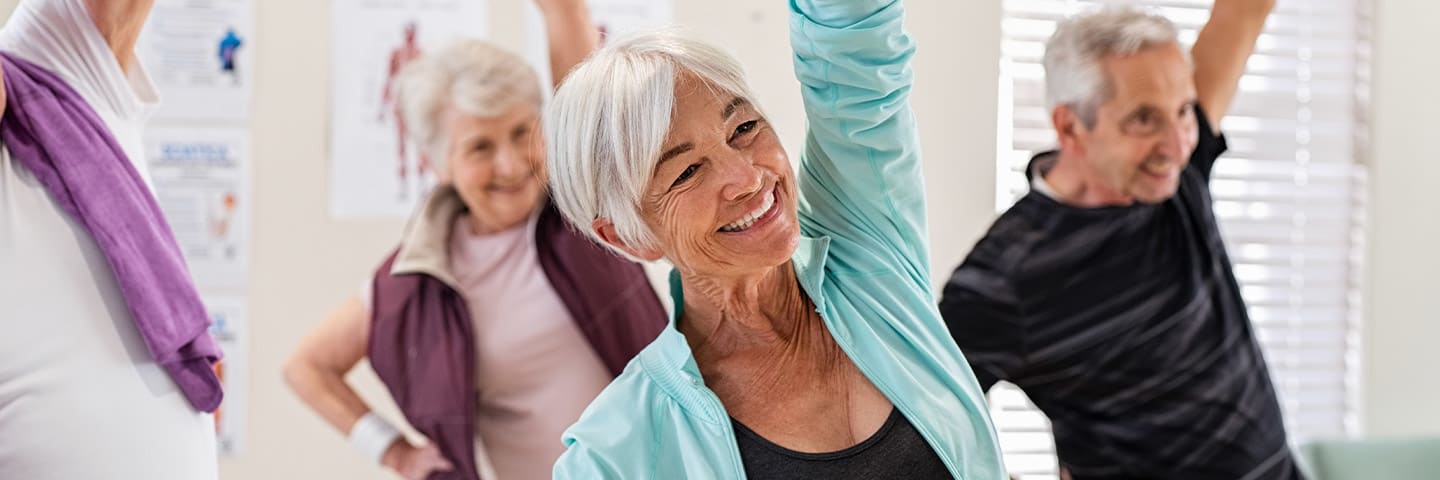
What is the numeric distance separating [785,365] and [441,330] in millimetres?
1486

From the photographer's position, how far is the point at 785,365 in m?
1.76

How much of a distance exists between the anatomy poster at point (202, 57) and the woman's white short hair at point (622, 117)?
2103 millimetres

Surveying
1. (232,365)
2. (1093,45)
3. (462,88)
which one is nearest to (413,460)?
(232,365)

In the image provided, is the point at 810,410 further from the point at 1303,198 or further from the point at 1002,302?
the point at 1303,198

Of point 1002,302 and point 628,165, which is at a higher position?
point 628,165

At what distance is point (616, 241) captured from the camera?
5.58 feet

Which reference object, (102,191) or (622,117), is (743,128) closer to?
(622,117)

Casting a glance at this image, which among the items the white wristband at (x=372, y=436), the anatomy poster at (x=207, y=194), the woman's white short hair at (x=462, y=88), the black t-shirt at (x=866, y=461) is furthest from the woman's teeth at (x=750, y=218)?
the anatomy poster at (x=207, y=194)

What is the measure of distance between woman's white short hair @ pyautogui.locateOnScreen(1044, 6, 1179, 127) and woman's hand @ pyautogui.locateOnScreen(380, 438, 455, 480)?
1630 millimetres

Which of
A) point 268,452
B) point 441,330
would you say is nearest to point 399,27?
point 441,330

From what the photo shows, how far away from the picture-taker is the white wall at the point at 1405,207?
14.0ft

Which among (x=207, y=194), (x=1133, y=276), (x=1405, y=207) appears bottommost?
(x=1405, y=207)

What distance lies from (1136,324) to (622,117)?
5.49ft

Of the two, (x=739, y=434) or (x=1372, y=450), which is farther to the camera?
(x=1372, y=450)
